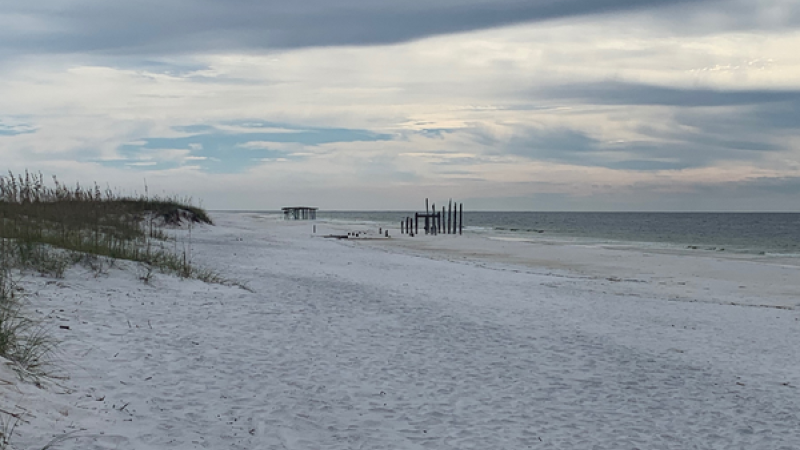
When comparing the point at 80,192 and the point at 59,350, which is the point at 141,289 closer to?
the point at 59,350

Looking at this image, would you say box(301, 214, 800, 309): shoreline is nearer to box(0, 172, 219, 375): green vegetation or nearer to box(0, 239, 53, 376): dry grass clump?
box(0, 172, 219, 375): green vegetation

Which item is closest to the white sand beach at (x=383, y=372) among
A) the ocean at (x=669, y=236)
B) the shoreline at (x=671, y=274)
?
the shoreline at (x=671, y=274)

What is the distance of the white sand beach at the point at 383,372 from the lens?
548 cm

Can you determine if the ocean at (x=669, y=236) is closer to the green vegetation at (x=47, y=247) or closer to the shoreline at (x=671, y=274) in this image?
the shoreline at (x=671, y=274)

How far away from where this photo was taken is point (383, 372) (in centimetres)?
731

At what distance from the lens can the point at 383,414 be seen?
6.11 metres

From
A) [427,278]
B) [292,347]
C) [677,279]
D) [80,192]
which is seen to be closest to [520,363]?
[292,347]

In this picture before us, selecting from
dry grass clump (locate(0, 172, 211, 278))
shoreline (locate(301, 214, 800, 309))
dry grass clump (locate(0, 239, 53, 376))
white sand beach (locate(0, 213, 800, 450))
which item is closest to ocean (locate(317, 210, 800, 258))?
shoreline (locate(301, 214, 800, 309))

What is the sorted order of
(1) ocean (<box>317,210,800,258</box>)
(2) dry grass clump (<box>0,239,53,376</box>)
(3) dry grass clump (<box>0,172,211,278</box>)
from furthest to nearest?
(1) ocean (<box>317,210,800,258</box>)
(3) dry grass clump (<box>0,172,211,278</box>)
(2) dry grass clump (<box>0,239,53,376</box>)

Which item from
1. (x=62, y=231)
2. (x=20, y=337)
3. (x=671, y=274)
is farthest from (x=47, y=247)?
(x=671, y=274)

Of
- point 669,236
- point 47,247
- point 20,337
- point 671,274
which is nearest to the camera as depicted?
point 20,337

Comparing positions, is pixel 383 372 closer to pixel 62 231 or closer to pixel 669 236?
pixel 62 231

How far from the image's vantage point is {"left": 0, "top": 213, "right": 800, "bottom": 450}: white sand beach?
5477 mm

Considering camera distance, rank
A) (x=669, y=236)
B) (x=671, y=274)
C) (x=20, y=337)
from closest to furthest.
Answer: (x=20, y=337), (x=671, y=274), (x=669, y=236)
